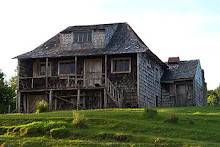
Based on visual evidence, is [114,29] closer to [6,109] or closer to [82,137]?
[6,109]

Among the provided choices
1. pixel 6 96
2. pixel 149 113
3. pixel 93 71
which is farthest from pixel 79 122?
pixel 6 96

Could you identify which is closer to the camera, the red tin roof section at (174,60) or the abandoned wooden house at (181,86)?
the abandoned wooden house at (181,86)

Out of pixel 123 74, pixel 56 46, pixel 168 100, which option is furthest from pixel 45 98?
pixel 168 100

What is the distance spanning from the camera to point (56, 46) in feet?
122

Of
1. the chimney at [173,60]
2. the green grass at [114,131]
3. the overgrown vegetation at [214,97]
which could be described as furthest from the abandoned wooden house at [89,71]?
the overgrown vegetation at [214,97]

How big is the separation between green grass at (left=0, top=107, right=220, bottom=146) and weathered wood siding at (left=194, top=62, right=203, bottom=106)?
16701 millimetres

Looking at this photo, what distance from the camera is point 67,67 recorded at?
35.9 m

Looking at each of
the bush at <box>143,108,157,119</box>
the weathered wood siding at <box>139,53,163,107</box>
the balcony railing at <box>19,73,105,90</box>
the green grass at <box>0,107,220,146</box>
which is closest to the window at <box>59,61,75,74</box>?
the balcony railing at <box>19,73,105,90</box>

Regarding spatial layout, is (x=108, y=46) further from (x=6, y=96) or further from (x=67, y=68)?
(x=6, y=96)

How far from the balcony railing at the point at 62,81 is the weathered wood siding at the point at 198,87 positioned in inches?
426

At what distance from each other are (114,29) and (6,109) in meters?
13.7

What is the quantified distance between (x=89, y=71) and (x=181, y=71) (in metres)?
10.4

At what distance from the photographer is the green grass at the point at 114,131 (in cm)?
1878

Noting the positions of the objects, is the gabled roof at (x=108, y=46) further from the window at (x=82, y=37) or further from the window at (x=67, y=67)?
the window at (x=67, y=67)
